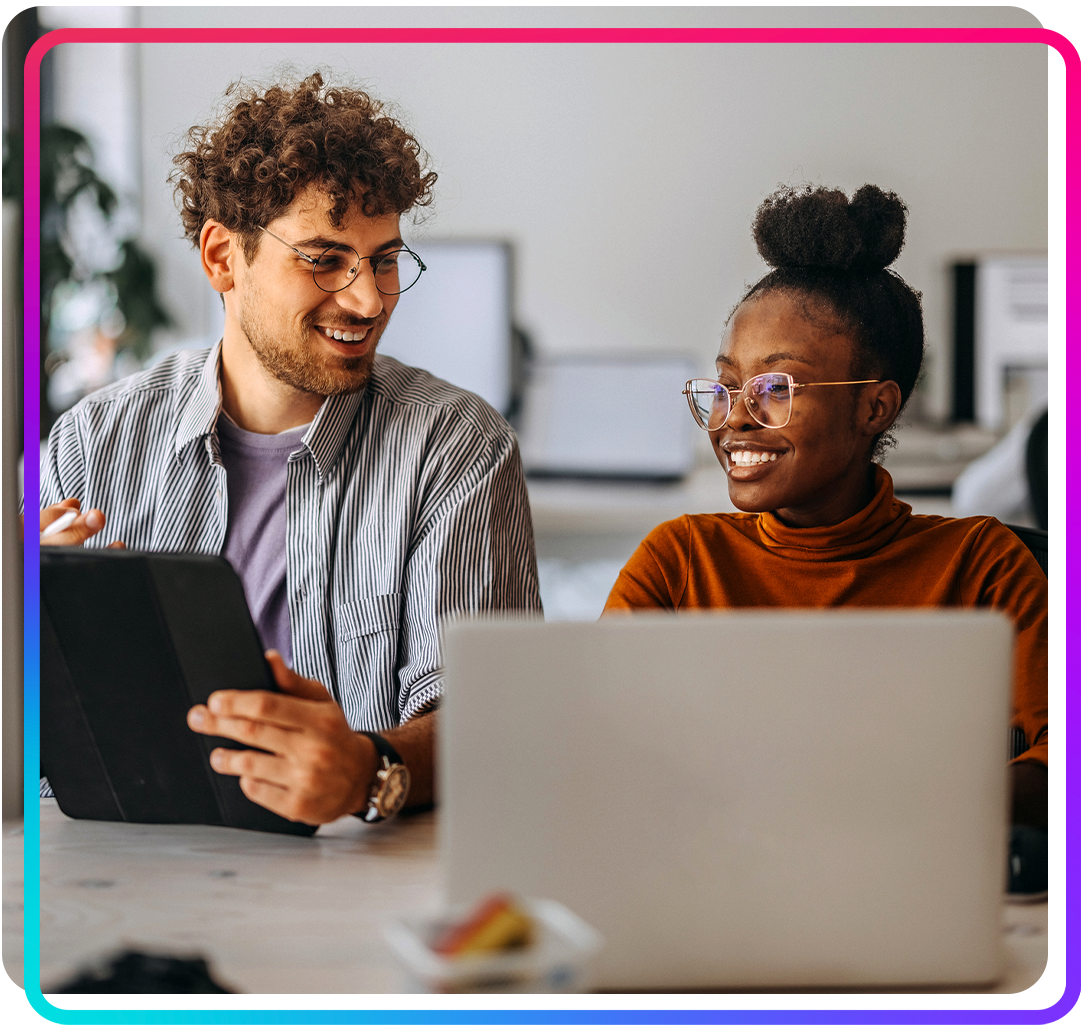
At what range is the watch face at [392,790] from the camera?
105cm

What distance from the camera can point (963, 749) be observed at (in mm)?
750

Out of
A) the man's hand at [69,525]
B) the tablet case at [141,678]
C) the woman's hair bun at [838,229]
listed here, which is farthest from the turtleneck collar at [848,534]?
the man's hand at [69,525]

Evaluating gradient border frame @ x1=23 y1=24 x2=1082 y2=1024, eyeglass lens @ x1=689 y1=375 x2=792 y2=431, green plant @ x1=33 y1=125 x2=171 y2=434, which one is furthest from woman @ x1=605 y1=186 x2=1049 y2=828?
green plant @ x1=33 y1=125 x2=171 y2=434

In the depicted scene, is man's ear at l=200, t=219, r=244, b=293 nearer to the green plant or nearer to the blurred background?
the blurred background

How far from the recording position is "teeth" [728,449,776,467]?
125 cm

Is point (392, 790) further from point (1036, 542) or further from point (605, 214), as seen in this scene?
point (605, 214)

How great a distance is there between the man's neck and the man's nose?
0.16 m

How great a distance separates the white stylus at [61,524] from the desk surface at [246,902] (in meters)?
0.33

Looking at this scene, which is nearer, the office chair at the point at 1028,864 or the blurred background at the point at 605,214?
the office chair at the point at 1028,864

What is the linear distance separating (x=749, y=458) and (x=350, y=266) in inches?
21.8

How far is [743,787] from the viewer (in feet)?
2.44

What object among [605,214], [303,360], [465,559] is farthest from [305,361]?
[605,214]
